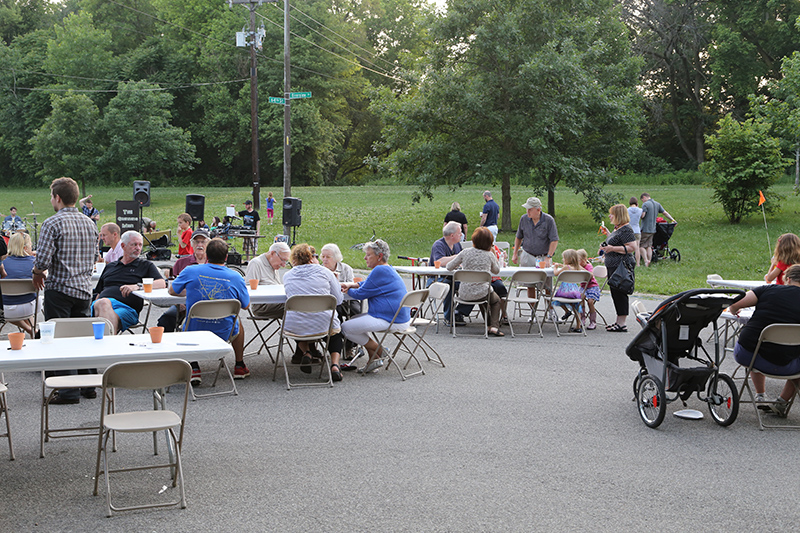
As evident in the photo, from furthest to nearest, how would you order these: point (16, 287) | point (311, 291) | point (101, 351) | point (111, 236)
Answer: point (111, 236), point (16, 287), point (311, 291), point (101, 351)

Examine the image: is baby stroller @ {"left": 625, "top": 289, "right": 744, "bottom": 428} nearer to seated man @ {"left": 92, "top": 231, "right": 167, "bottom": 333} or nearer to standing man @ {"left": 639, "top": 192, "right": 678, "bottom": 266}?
seated man @ {"left": 92, "top": 231, "right": 167, "bottom": 333}

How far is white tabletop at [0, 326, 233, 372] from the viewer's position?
4188mm

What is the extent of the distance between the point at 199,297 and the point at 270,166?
49.9m

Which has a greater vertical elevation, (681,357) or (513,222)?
(513,222)

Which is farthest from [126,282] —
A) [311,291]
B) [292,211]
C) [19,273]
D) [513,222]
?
[513,222]

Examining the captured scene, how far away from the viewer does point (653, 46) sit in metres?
43.4

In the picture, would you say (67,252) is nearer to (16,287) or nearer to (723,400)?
(16,287)

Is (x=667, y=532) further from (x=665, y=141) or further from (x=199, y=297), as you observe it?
(x=665, y=141)

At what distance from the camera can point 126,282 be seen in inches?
290

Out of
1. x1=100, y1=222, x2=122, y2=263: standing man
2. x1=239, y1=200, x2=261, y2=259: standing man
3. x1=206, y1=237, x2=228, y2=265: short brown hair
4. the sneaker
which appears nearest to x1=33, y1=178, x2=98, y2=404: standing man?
x1=206, y1=237, x2=228, y2=265: short brown hair

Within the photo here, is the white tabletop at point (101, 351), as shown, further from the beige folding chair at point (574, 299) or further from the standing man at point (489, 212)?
the standing man at point (489, 212)

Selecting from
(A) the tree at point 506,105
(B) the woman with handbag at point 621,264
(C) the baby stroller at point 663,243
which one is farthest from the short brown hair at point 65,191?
(A) the tree at point 506,105

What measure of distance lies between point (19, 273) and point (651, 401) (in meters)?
6.71

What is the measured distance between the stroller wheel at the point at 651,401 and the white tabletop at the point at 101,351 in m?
3.14
